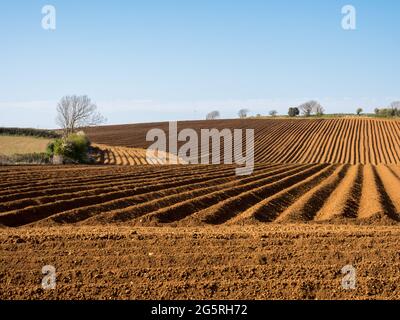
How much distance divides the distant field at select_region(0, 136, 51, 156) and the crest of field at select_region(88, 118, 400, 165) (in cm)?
832

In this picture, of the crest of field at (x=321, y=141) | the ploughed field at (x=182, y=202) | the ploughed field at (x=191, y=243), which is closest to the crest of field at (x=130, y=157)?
the crest of field at (x=321, y=141)

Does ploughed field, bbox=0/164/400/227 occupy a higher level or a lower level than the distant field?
lower

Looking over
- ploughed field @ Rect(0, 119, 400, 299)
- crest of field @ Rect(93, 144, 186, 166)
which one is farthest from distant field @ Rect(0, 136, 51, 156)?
ploughed field @ Rect(0, 119, 400, 299)

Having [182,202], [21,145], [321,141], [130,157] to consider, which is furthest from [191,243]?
[321,141]

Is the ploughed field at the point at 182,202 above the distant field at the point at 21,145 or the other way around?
the other way around

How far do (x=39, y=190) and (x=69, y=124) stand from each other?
38791 millimetres

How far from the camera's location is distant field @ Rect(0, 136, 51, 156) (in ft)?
146

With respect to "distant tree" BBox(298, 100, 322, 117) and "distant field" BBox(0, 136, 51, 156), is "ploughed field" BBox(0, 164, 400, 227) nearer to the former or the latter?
"distant field" BBox(0, 136, 51, 156)

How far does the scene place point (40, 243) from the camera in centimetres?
823

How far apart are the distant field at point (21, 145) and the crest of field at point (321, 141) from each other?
327 inches

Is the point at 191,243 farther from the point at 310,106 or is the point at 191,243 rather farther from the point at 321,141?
the point at 310,106

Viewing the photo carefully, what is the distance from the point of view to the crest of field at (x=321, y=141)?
42812 mm

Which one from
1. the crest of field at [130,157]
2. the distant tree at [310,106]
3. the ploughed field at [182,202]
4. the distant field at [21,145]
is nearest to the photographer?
the ploughed field at [182,202]

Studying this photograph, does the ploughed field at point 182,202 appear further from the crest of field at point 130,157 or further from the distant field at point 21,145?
the distant field at point 21,145
